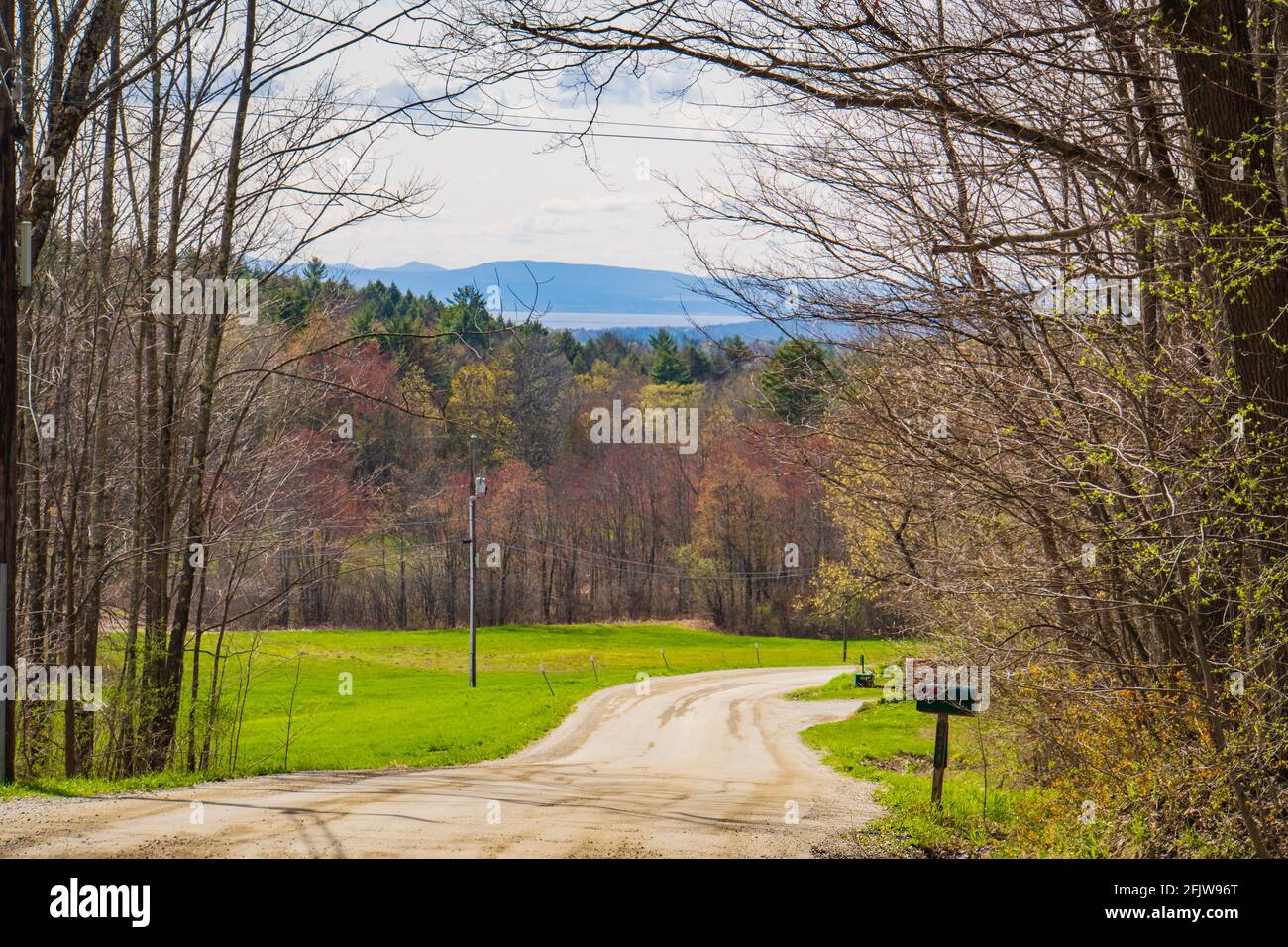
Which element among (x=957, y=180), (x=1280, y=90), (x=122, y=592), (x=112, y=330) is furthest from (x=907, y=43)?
(x=122, y=592)

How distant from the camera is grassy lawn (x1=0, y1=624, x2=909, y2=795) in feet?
66.8

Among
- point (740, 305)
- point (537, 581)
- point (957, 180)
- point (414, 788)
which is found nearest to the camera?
point (957, 180)

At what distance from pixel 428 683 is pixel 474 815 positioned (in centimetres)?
3455

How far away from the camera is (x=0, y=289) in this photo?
9367 millimetres

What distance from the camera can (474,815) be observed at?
8.88 metres

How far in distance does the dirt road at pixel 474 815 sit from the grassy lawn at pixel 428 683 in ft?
5.83

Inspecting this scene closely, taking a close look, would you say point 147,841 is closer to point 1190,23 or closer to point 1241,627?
point 1241,627

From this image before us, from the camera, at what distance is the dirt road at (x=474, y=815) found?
23.2ft

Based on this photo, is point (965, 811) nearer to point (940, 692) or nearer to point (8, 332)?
point (940, 692)

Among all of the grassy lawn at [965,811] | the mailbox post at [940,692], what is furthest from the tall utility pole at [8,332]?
the mailbox post at [940,692]

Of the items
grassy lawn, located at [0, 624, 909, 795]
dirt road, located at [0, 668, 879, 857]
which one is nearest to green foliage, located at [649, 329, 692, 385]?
grassy lawn, located at [0, 624, 909, 795]

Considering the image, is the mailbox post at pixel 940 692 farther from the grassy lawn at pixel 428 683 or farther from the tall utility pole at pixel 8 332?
the tall utility pole at pixel 8 332

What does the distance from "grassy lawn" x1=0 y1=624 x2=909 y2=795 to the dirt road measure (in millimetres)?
1778

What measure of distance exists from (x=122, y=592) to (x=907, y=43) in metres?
16.6
